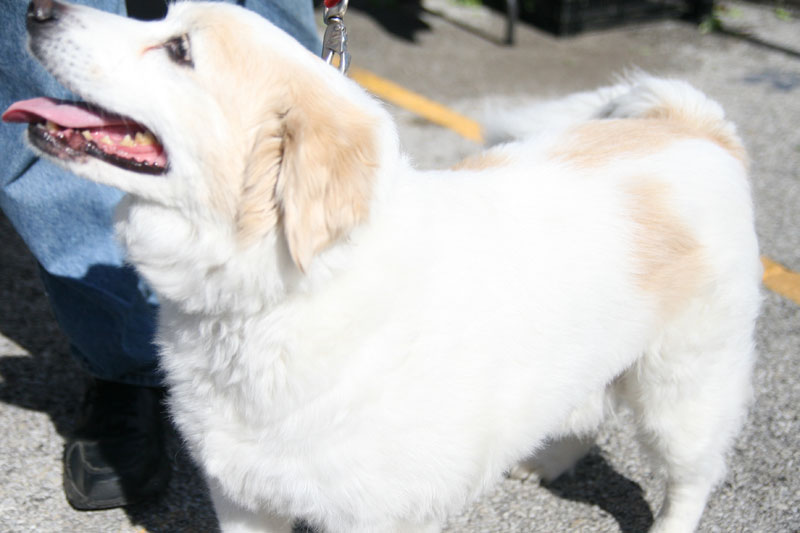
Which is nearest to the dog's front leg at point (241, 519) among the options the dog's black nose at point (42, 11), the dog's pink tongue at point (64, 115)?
the dog's pink tongue at point (64, 115)

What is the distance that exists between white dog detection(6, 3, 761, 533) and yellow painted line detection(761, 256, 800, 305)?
1.64 m

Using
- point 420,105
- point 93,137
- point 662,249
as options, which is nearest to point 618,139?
point 662,249

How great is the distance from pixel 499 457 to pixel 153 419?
50.2 inches

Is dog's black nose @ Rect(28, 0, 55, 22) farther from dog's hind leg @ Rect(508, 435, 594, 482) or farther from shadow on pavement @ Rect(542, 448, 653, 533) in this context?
shadow on pavement @ Rect(542, 448, 653, 533)

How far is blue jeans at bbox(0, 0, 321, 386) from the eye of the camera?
2279mm

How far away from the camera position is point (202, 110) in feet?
5.74

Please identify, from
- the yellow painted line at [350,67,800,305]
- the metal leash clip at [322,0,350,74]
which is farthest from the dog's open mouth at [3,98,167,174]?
the yellow painted line at [350,67,800,305]

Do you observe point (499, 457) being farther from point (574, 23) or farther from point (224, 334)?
point (574, 23)

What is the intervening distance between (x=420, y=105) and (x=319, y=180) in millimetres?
3948

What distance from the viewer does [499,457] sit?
203 cm

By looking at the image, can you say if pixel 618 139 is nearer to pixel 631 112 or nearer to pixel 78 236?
pixel 631 112

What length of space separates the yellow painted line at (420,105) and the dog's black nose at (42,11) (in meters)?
3.26

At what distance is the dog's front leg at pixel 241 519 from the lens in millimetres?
2080

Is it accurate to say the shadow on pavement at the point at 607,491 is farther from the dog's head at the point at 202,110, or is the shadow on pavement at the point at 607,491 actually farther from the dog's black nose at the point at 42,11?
the dog's black nose at the point at 42,11
